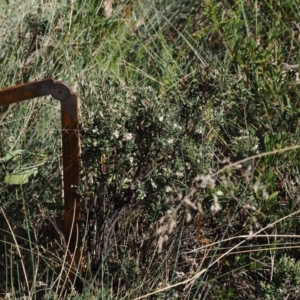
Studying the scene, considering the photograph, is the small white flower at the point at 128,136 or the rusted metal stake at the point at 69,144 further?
the small white flower at the point at 128,136

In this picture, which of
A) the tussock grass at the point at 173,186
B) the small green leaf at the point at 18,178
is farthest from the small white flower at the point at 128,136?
the small green leaf at the point at 18,178

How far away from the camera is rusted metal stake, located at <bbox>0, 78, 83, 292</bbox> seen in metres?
2.25

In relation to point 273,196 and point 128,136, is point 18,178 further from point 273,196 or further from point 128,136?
point 273,196

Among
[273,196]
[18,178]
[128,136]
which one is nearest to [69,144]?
[128,136]

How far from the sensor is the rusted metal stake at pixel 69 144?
2250 millimetres

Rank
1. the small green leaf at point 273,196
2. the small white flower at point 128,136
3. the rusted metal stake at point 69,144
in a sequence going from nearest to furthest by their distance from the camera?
the rusted metal stake at point 69,144 < the small white flower at point 128,136 < the small green leaf at point 273,196

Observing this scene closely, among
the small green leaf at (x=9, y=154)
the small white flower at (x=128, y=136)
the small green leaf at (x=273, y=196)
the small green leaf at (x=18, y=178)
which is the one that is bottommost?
the small green leaf at (x=273, y=196)

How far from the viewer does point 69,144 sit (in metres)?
2.38

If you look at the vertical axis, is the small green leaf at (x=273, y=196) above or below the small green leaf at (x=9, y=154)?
below

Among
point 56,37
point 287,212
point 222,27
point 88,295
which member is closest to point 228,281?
point 287,212

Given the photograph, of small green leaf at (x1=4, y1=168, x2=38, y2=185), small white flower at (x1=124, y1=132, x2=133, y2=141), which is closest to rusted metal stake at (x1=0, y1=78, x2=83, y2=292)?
small white flower at (x1=124, y1=132, x2=133, y2=141)

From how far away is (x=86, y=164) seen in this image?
2.44 metres

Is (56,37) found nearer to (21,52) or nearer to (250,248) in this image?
(21,52)

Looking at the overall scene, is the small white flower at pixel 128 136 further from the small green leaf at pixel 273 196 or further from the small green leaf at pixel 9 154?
the small green leaf at pixel 9 154
